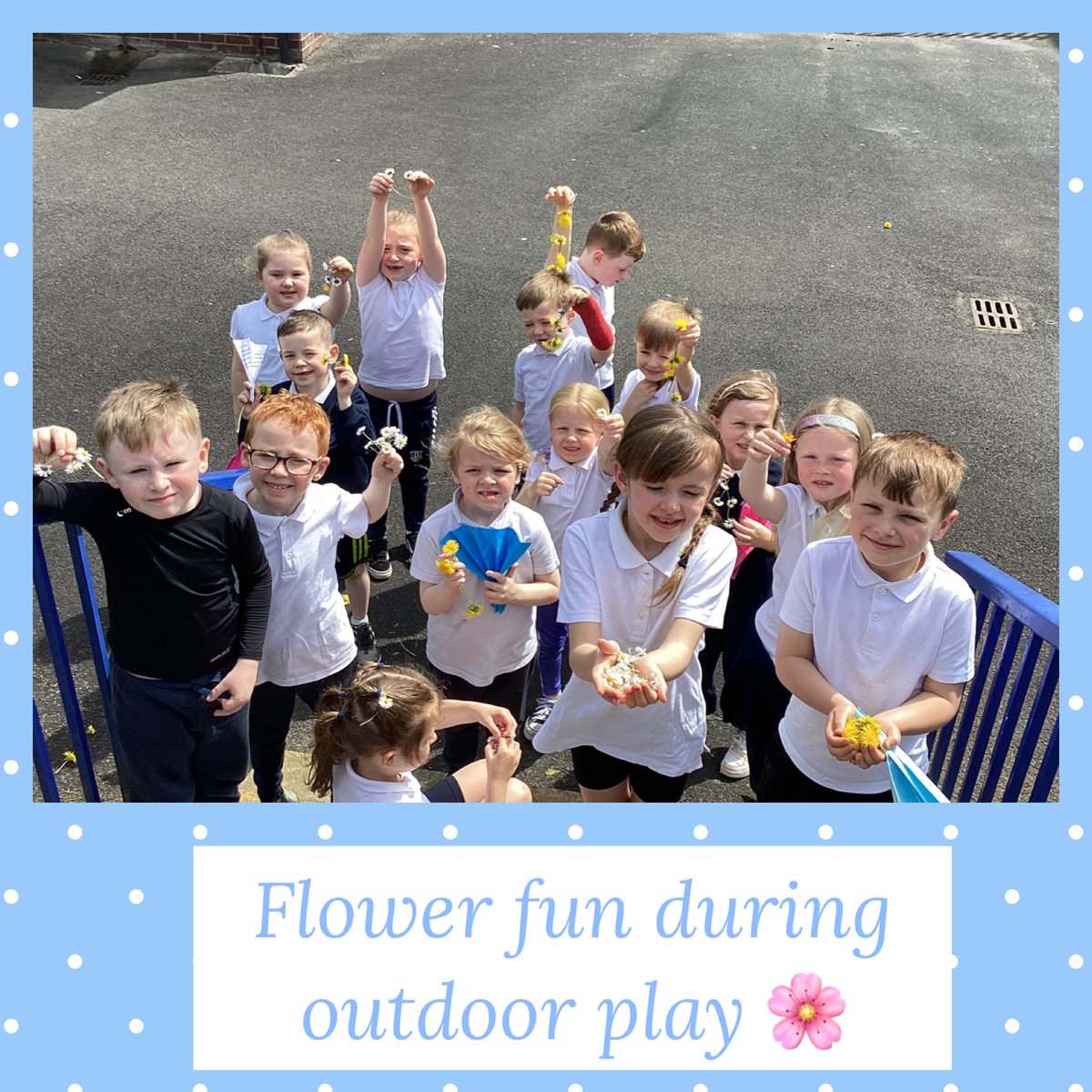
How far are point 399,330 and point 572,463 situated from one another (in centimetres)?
147

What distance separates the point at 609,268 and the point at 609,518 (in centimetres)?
263

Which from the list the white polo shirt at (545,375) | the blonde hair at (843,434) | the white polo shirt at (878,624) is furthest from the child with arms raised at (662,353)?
the white polo shirt at (878,624)

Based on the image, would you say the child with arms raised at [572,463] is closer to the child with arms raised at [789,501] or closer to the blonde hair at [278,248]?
the child with arms raised at [789,501]

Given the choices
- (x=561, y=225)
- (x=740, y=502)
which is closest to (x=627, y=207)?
(x=561, y=225)

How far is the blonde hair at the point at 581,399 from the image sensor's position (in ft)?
14.2

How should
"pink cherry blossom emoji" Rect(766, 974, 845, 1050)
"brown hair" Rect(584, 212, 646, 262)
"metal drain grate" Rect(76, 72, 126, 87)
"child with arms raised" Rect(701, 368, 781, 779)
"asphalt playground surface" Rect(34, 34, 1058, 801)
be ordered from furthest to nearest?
"metal drain grate" Rect(76, 72, 126, 87)
"asphalt playground surface" Rect(34, 34, 1058, 801)
"brown hair" Rect(584, 212, 646, 262)
"child with arms raised" Rect(701, 368, 781, 779)
"pink cherry blossom emoji" Rect(766, 974, 845, 1050)

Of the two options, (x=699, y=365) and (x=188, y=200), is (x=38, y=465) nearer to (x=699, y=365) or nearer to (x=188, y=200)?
(x=699, y=365)

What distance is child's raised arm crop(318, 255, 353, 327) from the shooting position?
5270mm

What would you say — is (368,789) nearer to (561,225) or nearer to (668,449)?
(668,449)

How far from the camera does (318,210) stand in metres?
9.73

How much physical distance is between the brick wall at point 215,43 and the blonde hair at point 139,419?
10.7m

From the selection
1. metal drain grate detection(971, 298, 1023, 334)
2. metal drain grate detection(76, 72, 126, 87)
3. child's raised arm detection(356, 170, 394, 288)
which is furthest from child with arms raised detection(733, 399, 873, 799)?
metal drain grate detection(76, 72, 126, 87)

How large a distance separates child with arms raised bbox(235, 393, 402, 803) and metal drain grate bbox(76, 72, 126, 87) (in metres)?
10.3

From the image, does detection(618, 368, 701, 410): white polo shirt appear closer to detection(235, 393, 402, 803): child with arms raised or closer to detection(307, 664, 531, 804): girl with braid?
detection(235, 393, 402, 803): child with arms raised
